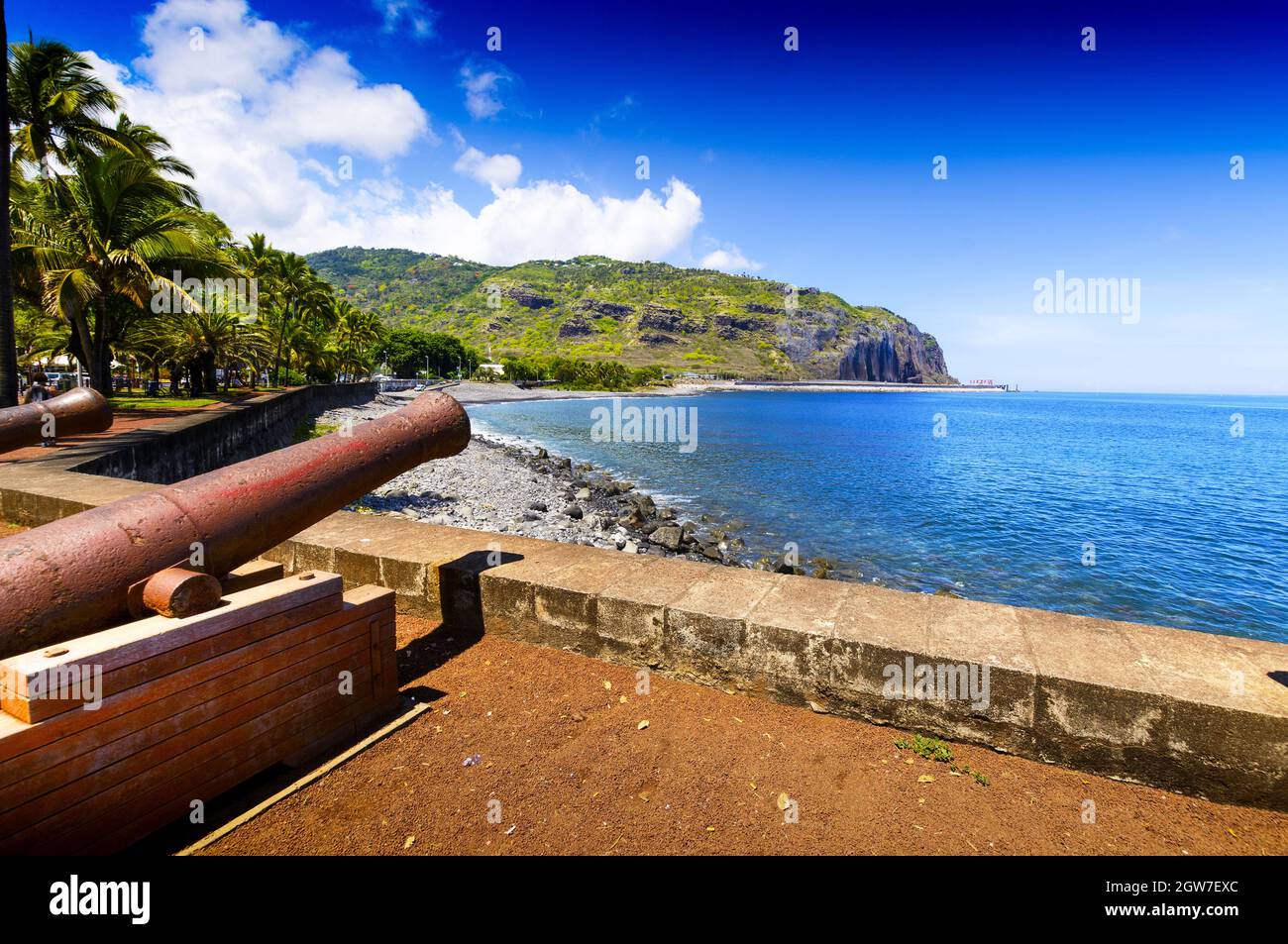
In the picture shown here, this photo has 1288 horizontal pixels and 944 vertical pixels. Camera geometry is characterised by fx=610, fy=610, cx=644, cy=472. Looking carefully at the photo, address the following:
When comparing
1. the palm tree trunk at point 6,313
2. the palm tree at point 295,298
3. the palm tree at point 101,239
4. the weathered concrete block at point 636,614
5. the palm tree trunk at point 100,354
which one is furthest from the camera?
the palm tree at point 295,298

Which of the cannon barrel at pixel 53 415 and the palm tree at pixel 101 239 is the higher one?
the palm tree at pixel 101 239

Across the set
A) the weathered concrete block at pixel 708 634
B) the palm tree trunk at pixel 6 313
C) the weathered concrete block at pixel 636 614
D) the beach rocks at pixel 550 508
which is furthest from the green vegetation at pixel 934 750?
the palm tree trunk at pixel 6 313

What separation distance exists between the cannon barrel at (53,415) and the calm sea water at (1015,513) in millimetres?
14184

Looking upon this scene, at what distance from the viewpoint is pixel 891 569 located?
15930 millimetres

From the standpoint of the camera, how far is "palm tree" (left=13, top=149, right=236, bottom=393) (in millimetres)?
16766

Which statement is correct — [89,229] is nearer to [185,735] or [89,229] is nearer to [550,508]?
[550,508]

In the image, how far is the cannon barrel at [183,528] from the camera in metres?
2.37

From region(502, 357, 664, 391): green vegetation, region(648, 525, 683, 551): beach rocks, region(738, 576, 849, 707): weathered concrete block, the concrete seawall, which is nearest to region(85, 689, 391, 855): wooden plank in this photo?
the concrete seawall

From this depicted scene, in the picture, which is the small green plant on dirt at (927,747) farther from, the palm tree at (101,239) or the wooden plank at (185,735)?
the palm tree at (101,239)

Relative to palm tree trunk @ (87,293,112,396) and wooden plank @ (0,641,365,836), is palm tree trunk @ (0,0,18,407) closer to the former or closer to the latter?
palm tree trunk @ (87,293,112,396)

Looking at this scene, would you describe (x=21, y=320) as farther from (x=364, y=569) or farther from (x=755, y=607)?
(x=755, y=607)

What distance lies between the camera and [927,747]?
3211 mm
